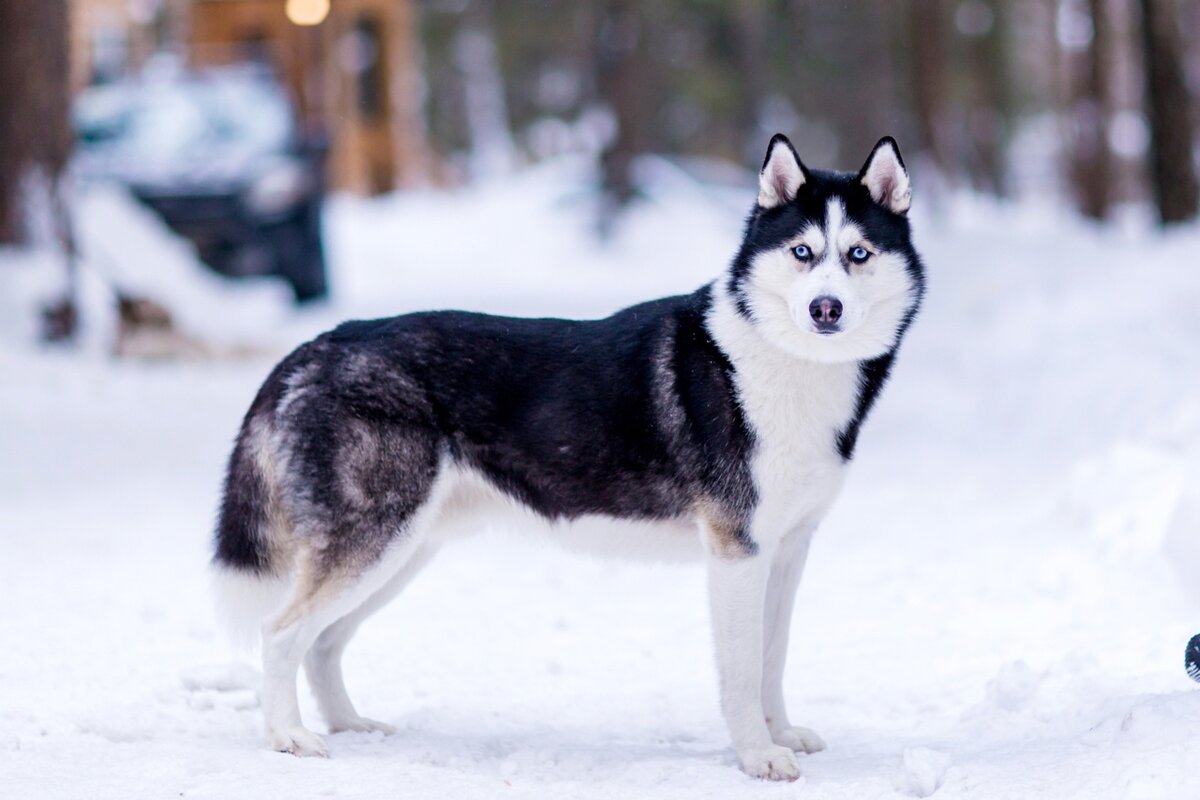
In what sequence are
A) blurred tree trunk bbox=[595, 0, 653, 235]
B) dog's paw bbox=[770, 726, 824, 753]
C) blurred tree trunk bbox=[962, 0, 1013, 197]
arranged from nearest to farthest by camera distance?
1. dog's paw bbox=[770, 726, 824, 753]
2. blurred tree trunk bbox=[595, 0, 653, 235]
3. blurred tree trunk bbox=[962, 0, 1013, 197]

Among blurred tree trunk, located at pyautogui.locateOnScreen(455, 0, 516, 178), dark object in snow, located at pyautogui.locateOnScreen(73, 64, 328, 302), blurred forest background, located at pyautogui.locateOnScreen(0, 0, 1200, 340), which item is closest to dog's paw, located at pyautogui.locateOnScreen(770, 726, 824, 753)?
blurred forest background, located at pyautogui.locateOnScreen(0, 0, 1200, 340)

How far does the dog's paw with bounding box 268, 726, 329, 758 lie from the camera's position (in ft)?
13.0

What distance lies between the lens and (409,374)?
13.5 feet

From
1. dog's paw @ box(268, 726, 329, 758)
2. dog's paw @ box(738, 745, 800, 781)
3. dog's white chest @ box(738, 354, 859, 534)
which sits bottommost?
dog's paw @ box(738, 745, 800, 781)

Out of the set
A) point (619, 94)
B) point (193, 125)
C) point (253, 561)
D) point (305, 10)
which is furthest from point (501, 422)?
point (619, 94)

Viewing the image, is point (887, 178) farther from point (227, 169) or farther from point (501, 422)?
Result: point (227, 169)

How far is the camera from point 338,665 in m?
4.39

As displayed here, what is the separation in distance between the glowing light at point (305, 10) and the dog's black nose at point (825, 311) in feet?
47.5

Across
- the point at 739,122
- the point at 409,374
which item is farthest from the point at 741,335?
the point at 739,122

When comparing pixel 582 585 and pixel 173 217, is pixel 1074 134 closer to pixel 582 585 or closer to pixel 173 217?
pixel 173 217

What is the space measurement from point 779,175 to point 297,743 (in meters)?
2.11

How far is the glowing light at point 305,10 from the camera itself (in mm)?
17312

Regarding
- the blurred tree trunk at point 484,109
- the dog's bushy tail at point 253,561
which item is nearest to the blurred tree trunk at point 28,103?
the dog's bushy tail at point 253,561

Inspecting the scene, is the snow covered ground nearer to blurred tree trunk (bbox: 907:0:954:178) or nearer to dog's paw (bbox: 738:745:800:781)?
dog's paw (bbox: 738:745:800:781)
